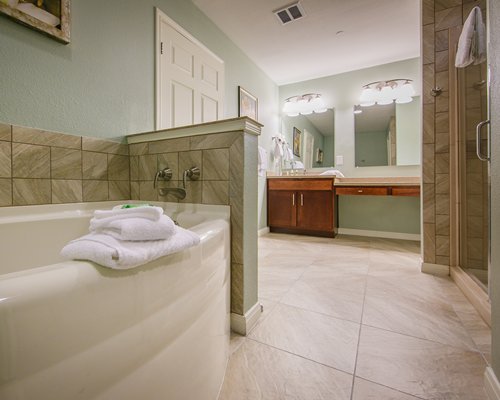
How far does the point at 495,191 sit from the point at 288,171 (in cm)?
305

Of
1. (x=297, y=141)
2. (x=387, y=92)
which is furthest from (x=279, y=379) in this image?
(x=387, y=92)

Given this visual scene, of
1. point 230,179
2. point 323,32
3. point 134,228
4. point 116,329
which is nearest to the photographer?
point 116,329

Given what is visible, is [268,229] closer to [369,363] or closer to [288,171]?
[288,171]

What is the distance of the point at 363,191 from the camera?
293 centimetres

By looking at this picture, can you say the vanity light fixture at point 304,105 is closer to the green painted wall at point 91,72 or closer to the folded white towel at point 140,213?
the green painted wall at point 91,72

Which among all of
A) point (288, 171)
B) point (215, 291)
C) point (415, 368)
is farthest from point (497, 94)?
point (288, 171)

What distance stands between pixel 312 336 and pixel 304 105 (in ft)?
11.0

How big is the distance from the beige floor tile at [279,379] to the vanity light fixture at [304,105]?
134 inches

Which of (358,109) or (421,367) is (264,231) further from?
(421,367)

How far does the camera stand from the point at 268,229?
3.50 m

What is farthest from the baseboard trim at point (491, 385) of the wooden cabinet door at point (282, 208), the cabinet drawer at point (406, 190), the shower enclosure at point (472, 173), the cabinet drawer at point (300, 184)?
the wooden cabinet door at point (282, 208)

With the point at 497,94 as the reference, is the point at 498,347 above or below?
below

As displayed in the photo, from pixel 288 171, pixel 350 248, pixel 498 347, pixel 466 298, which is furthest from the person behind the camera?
pixel 288 171

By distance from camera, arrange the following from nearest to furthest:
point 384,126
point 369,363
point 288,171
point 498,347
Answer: point 498,347
point 369,363
point 384,126
point 288,171
